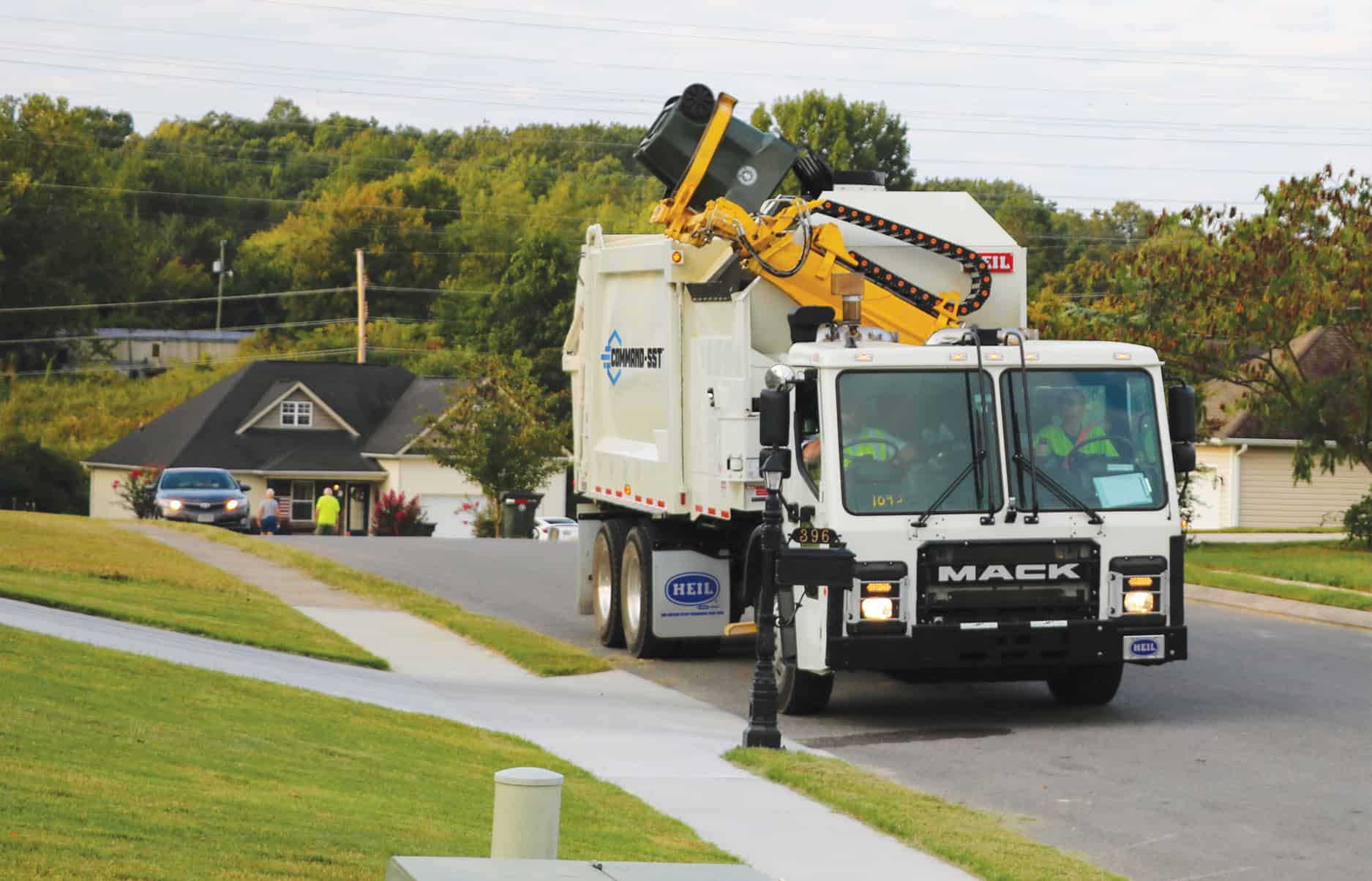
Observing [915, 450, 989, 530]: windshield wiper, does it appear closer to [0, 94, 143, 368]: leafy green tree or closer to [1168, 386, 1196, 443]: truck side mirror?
[1168, 386, 1196, 443]: truck side mirror

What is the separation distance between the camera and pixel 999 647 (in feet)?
44.5

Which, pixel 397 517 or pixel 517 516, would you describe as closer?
pixel 517 516

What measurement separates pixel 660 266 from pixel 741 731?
537 centimetres

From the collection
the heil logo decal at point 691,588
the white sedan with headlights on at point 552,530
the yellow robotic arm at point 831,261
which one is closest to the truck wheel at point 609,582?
the heil logo decal at point 691,588

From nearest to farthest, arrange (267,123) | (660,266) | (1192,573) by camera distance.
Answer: (660,266) → (1192,573) → (267,123)

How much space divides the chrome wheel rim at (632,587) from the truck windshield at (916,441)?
4.66 meters

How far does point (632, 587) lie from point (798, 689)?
169 inches

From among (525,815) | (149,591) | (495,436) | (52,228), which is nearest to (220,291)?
(52,228)

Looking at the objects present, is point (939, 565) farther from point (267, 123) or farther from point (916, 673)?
point (267, 123)

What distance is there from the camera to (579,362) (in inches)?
818

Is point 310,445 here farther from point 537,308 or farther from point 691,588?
point 691,588

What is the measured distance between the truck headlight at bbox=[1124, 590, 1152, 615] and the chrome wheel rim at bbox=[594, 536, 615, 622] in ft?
21.9

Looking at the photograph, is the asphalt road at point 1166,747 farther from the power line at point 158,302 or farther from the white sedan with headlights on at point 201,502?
the power line at point 158,302

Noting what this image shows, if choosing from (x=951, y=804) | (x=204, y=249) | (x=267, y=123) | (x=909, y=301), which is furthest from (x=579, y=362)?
(x=267, y=123)
